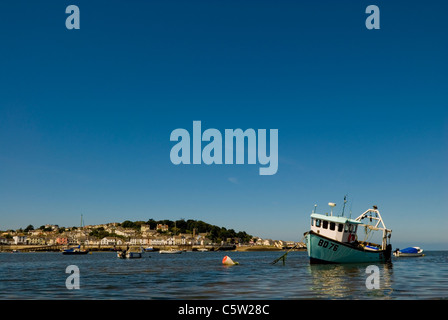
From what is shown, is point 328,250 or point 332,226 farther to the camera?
point 332,226

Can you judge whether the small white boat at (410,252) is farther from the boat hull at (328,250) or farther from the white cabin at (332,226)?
the boat hull at (328,250)

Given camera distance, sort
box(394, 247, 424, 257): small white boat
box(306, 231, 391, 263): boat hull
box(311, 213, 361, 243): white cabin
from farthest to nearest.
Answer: box(394, 247, 424, 257): small white boat, box(311, 213, 361, 243): white cabin, box(306, 231, 391, 263): boat hull

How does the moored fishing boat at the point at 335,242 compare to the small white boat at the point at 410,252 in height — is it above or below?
above

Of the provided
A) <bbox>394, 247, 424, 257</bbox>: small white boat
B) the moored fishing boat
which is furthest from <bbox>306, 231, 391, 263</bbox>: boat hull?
<bbox>394, 247, 424, 257</bbox>: small white boat

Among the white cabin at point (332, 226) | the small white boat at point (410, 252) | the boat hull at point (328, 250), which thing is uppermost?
the white cabin at point (332, 226)

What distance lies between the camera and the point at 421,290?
29312mm

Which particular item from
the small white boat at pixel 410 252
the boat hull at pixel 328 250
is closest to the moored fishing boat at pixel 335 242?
the boat hull at pixel 328 250

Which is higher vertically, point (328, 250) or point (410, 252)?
point (328, 250)

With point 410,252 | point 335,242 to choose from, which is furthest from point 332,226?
point 410,252

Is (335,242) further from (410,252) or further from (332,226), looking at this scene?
(410,252)

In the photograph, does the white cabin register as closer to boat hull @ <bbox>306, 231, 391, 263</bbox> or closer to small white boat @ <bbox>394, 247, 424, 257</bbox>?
boat hull @ <bbox>306, 231, 391, 263</bbox>
